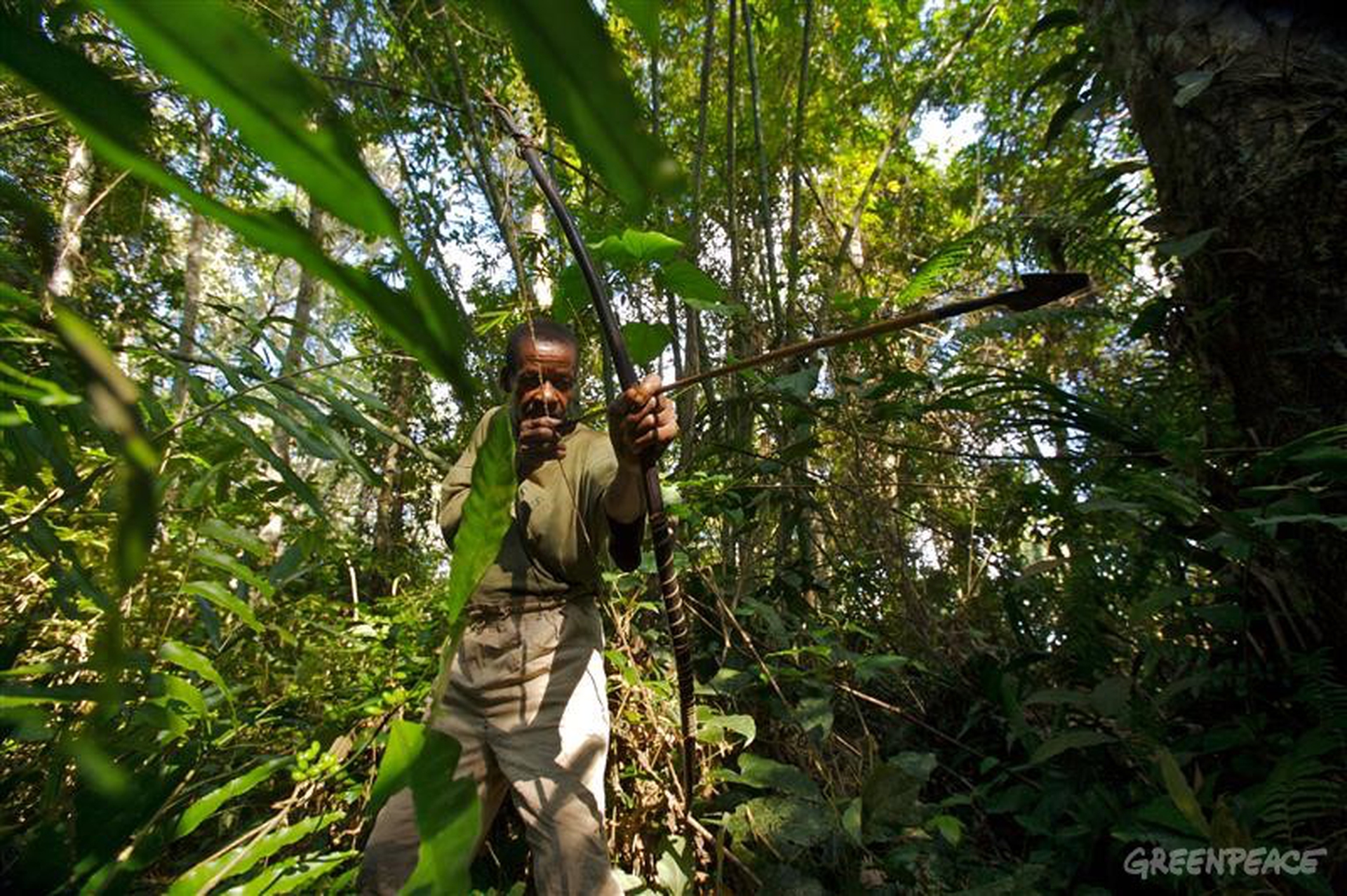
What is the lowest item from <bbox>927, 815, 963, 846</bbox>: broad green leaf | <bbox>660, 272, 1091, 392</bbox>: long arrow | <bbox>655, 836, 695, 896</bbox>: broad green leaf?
<bbox>655, 836, 695, 896</bbox>: broad green leaf

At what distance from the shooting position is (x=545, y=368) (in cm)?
136

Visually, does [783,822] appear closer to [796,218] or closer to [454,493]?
[454,493]

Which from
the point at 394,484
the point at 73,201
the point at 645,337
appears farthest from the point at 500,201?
the point at 394,484

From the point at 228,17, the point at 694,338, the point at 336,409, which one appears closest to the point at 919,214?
the point at 694,338

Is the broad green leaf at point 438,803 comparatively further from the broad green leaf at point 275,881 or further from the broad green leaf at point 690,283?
the broad green leaf at point 690,283

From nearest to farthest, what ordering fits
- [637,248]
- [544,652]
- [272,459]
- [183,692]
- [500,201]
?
[272,459]
[183,692]
[637,248]
[544,652]
[500,201]

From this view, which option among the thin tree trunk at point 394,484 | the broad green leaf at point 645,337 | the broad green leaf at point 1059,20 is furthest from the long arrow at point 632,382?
the thin tree trunk at point 394,484

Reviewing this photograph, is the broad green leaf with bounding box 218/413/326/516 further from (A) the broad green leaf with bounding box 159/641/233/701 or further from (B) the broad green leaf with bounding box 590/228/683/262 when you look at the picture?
(B) the broad green leaf with bounding box 590/228/683/262

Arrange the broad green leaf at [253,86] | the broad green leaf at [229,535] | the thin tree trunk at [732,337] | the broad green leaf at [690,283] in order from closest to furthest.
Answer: the broad green leaf at [253,86] → the broad green leaf at [229,535] → the broad green leaf at [690,283] → the thin tree trunk at [732,337]

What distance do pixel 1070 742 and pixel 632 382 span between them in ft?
3.22

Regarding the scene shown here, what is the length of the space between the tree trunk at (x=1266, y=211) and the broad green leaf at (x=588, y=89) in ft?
4.26

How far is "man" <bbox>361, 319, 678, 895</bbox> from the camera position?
114 centimetres

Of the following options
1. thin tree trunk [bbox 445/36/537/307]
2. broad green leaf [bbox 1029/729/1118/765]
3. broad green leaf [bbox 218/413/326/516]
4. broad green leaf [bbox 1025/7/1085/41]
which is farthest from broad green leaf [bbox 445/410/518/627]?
broad green leaf [bbox 1025/7/1085/41]

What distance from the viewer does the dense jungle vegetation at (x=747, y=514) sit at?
19 centimetres
